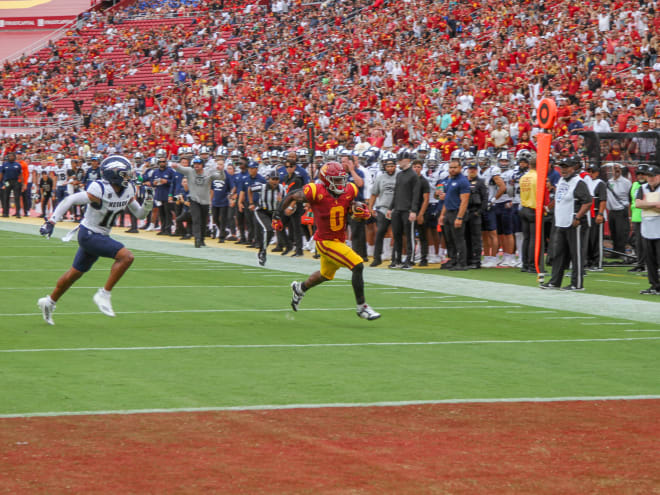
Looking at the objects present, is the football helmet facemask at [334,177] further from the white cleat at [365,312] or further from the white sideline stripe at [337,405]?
the white sideline stripe at [337,405]

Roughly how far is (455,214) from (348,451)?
12.8 meters

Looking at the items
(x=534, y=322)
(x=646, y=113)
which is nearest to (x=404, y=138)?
(x=646, y=113)

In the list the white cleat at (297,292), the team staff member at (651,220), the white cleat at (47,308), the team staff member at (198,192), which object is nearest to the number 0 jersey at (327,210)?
the white cleat at (297,292)

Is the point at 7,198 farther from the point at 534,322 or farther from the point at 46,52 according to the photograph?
the point at 46,52

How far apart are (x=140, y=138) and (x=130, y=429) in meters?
38.1

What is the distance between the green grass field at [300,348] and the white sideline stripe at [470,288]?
5.2 inches

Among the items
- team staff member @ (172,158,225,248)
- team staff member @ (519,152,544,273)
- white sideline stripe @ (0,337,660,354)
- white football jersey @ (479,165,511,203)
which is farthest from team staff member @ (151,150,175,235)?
white sideline stripe @ (0,337,660,354)

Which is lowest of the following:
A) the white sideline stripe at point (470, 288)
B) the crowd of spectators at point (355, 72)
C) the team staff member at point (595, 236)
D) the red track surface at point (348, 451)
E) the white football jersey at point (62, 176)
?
the red track surface at point (348, 451)

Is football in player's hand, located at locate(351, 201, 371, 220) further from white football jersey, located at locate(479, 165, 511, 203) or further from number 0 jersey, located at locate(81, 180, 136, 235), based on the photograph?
white football jersey, located at locate(479, 165, 511, 203)

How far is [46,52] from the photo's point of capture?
6053 centimetres

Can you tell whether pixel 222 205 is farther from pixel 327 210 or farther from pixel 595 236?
pixel 327 210

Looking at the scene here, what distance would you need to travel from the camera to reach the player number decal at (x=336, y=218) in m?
12.0

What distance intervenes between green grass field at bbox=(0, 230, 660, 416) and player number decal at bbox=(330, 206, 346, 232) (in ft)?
3.57

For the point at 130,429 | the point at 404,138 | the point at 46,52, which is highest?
the point at 46,52
